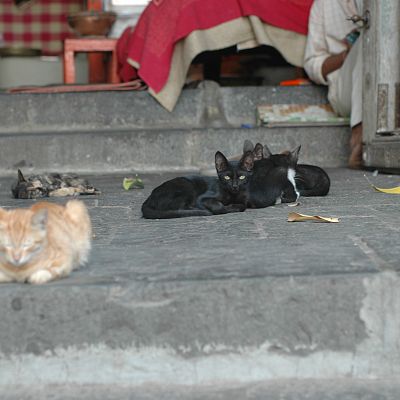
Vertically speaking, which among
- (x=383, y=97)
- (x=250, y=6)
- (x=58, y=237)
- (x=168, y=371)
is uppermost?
(x=250, y=6)

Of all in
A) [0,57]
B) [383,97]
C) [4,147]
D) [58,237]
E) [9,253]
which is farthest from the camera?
[0,57]

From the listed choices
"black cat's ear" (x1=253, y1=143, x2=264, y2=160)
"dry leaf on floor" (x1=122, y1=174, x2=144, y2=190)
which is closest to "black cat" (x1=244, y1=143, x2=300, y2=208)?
"black cat's ear" (x1=253, y1=143, x2=264, y2=160)

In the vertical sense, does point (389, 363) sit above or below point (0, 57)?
below

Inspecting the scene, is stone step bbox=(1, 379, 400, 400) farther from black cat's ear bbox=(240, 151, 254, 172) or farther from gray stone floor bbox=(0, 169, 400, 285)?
black cat's ear bbox=(240, 151, 254, 172)

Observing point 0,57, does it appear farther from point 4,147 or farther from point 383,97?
point 383,97

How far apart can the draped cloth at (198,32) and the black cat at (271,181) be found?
7.61 ft

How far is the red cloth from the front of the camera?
21.4ft

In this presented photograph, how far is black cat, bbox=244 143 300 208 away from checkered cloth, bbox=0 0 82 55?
6969 mm

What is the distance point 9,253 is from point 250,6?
4.86 m

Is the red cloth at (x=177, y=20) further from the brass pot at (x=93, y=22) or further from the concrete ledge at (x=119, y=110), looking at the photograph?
the brass pot at (x=93, y=22)

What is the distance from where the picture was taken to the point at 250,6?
662cm

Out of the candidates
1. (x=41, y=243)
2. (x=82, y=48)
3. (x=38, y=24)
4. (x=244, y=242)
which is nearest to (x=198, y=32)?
(x=82, y=48)

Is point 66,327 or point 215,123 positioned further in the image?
point 215,123

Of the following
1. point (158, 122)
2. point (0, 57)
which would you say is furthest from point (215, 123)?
point (0, 57)
